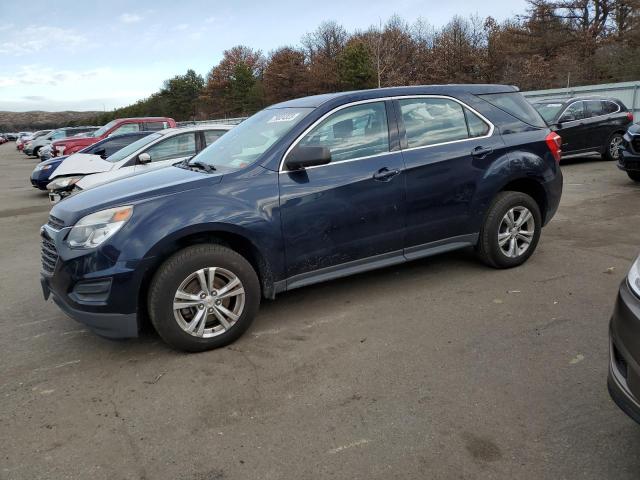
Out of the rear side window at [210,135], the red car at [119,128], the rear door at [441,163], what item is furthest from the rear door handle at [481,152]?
the red car at [119,128]

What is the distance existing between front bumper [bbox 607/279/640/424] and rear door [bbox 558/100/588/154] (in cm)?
1113

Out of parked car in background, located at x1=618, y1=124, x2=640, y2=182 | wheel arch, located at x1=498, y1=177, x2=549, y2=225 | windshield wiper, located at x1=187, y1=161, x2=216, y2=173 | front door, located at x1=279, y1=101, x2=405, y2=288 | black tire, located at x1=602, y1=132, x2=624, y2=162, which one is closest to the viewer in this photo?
front door, located at x1=279, y1=101, x2=405, y2=288

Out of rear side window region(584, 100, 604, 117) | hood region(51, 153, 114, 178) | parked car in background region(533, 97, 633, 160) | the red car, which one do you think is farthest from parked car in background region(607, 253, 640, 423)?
the red car

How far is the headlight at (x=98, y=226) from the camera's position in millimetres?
3486

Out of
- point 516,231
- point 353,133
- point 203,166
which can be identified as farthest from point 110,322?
point 516,231

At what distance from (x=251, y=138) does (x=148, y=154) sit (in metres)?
4.30

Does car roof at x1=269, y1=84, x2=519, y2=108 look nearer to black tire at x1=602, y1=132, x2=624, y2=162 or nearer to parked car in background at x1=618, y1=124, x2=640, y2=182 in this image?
parked car in background at x1=618, y1=124, x2=640, y2=182

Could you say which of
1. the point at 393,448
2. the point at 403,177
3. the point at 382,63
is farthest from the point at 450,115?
the point at 382,63

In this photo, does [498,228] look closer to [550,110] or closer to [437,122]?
[437,122]

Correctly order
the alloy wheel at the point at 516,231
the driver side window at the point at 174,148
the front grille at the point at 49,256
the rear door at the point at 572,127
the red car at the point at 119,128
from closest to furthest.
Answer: the front grille at the point at 49,256 < the alloy wheel at the point at 516,231 < the driver side window at the point at 174,148 < the rear door at the point at 572,127 < the red car at the point at 119,128

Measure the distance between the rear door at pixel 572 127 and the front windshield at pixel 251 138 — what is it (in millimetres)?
9785

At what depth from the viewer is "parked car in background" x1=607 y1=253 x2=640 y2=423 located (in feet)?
7.06

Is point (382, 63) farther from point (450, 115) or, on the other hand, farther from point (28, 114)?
point (28, 114)

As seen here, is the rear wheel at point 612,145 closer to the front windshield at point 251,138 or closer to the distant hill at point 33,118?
the front windshield at point 251,138
